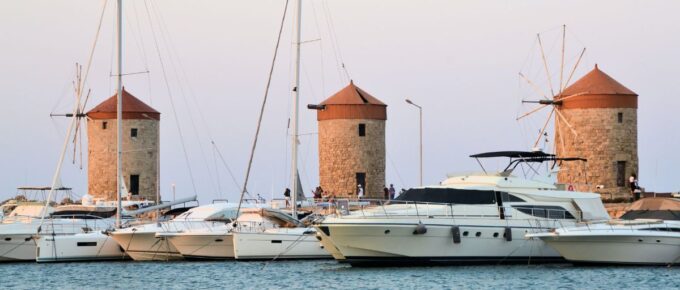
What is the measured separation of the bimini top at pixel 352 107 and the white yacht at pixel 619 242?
22.8 metres

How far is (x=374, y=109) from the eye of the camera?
181 feet

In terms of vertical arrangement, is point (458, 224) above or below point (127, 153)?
below

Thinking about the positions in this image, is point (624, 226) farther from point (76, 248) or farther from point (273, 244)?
point (76, 248)

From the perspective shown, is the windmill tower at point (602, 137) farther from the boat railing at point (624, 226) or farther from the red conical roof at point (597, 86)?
the boat railing at point (624, 226)

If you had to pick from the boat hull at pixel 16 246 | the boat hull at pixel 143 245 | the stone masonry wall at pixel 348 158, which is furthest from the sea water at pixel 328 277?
the stone masonry wall at pixel 348 158

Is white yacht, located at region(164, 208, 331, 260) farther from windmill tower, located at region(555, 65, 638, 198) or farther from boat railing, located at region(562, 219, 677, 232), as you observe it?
windmill tower, located at region(555, 65, 638, 198)

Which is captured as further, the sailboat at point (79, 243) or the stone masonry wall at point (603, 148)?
the stone masonry wall at point (603, 148)

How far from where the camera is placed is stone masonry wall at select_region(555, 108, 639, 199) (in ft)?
162

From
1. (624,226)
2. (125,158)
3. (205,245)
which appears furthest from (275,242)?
(125,158)

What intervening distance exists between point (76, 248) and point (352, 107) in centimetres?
1877

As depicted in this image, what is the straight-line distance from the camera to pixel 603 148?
162 feet

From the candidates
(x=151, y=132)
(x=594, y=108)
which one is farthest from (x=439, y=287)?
(x=151, y=132)

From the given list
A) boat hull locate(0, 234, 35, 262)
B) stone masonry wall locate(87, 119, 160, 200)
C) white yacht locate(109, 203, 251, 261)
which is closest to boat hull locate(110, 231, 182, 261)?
white yacht locate(109, 203, 251, 261)

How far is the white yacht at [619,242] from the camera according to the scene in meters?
31.8
